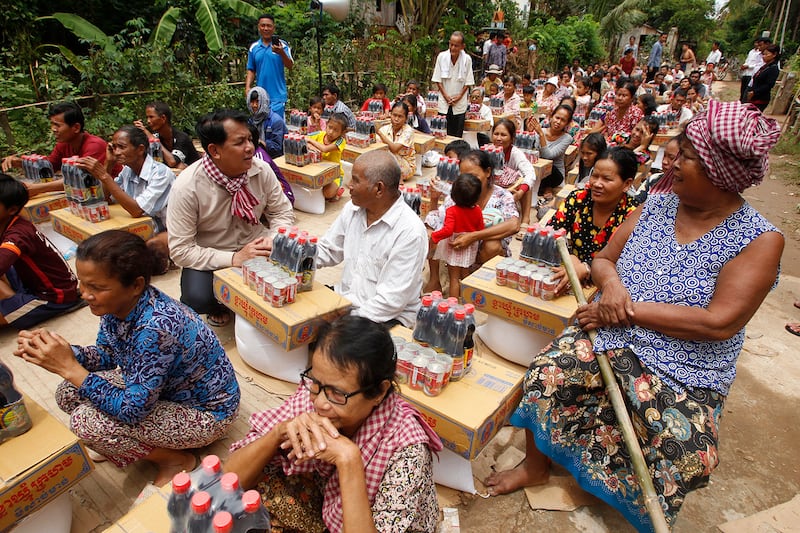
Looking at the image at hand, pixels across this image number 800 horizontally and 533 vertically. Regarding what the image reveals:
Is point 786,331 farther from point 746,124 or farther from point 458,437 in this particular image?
point 458,437

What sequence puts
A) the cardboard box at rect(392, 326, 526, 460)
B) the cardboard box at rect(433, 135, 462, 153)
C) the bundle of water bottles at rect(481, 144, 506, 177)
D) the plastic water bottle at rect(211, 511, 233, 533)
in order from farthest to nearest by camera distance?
the cardboard box at rect(433, 135, 462, 153)
the bundle of water bottles at rect(481, 144, 506, 177)
the cardboard box at rect(392, 326, 526, 460)
the plastic water bottle at rect(211, 511, 233, 533)

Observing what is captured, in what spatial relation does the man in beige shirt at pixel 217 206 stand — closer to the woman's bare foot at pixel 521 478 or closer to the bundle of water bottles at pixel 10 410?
the bundle of water bottles at pixel 10 410

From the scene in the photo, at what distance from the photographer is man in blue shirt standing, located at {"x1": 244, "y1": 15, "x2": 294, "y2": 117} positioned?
676cm

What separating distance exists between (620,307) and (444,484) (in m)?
1.22

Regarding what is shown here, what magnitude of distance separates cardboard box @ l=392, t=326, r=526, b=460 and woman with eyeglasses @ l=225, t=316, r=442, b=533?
48cm

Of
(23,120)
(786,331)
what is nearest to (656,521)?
(786,331)

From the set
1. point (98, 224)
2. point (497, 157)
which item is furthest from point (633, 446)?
point (98, 224)

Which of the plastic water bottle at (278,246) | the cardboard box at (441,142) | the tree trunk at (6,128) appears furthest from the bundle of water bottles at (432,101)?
the plastic water bottle at (278,246)

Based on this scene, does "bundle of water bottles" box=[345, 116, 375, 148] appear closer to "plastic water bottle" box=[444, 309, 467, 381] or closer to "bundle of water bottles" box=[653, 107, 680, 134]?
"bundle of water bottles" box=[653, 107, 680, 134]

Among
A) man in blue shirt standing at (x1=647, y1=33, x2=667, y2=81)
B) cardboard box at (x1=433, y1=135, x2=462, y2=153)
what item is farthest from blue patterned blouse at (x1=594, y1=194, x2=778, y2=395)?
man in blue shirt standing at (x1=647, y1=33, x2=667, y2=81)

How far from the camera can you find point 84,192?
3818mm

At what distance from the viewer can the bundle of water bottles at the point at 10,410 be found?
69.3 inches

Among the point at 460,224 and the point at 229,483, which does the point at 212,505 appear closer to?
the point at 229,483

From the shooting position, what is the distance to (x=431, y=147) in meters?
7.19
